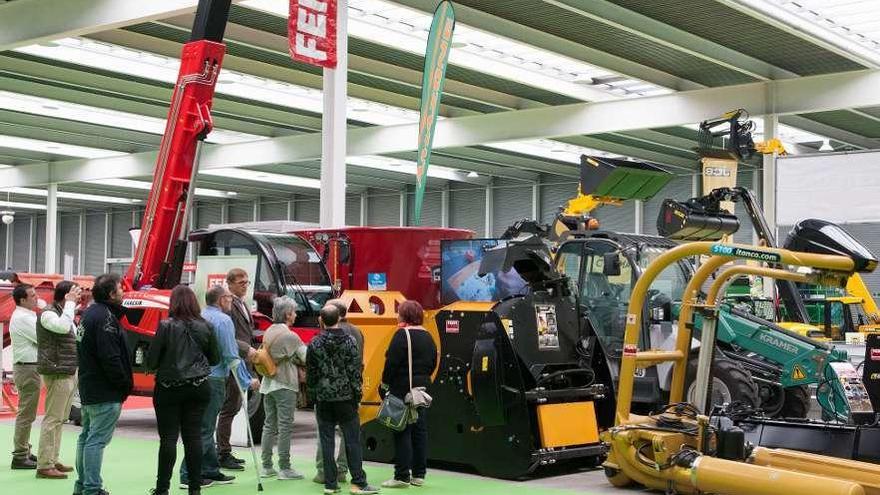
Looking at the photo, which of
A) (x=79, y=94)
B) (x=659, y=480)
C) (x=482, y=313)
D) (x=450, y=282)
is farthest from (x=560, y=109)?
(x=659, y=480)

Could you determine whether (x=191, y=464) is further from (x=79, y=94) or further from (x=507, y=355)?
(x=79, y=94)

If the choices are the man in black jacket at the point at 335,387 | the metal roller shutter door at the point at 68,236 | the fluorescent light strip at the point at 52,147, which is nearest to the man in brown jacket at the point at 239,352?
the man in black jacket at the point at 335,387

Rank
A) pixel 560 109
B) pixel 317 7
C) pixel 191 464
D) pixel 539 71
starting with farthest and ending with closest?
pixel 560 109
pixel 539 71
pixel 317 7
pixel 191 464

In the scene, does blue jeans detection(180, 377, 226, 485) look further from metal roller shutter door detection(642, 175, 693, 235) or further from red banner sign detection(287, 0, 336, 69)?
metal roller shutter door detection(642, 175, 693, 235)

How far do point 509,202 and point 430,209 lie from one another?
3099mm

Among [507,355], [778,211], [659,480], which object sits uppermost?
[778,211]

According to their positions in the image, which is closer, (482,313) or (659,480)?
(659,480)

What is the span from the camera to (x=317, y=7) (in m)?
13.6

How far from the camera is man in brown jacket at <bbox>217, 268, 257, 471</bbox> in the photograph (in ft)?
30.8

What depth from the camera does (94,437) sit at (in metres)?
7.92

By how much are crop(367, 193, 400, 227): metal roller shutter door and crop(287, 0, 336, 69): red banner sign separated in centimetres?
2397

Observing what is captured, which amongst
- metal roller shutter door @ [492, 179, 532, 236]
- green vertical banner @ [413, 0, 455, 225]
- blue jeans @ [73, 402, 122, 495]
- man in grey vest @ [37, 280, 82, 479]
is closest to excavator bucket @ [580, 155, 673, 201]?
green vertical banner @ [413, 0, 455, 225]

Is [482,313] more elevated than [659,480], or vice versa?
[482,313]

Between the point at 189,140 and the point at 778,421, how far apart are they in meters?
7.09
